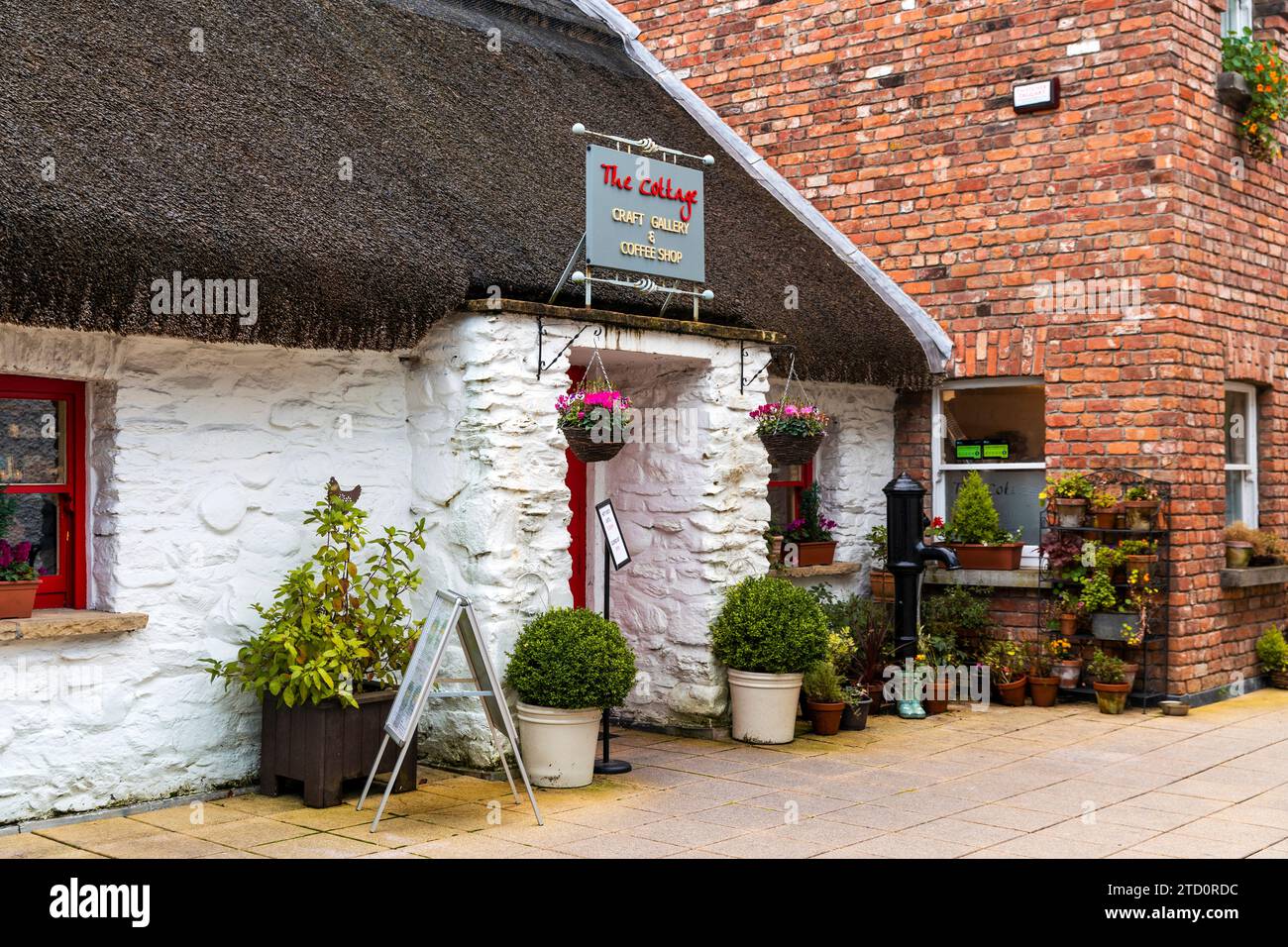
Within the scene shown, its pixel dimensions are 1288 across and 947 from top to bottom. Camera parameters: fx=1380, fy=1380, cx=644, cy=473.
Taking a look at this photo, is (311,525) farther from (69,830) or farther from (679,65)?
(679,65)

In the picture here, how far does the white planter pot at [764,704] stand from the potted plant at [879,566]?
2253mm

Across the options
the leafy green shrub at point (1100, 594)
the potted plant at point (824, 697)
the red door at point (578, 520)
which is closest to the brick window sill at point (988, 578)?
the leafy green shrub at point (1100, 594)

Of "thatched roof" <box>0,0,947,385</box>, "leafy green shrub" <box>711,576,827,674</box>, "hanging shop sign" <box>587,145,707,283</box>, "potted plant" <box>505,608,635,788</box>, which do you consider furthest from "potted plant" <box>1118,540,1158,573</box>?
"potted plant" <box>505,608,635,788</box>

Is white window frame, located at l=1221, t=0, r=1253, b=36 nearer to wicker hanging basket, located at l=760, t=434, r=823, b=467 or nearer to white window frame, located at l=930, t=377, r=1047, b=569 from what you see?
white window frame, located at l=930, t=377, r=1047, b=569

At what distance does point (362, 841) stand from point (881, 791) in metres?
2.55

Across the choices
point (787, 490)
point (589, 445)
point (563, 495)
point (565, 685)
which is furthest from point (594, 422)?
point (787, 490)

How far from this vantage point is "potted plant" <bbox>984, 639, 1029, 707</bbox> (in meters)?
9.22

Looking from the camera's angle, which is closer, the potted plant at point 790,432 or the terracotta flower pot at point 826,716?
the potted plant at point 790,432

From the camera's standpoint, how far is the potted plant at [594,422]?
22.3 feet

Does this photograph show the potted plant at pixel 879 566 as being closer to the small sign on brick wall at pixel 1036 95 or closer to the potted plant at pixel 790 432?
the potted plant at pixel 790 432

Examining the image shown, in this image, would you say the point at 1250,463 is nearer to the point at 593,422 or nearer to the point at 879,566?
the point at 879,566

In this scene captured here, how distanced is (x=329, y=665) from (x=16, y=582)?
52.1 inches

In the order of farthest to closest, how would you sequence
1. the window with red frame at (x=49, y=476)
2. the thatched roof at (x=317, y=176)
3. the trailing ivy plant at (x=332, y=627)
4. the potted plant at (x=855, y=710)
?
the potted plant at (x=855, y=710)
the trailing ivy plant at (x=332, y=627)
the window with red frame at (x=49, y=476)
the thatched roof at (x=317, y=176)

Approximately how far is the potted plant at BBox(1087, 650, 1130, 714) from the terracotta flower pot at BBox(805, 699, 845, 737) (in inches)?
75.3
